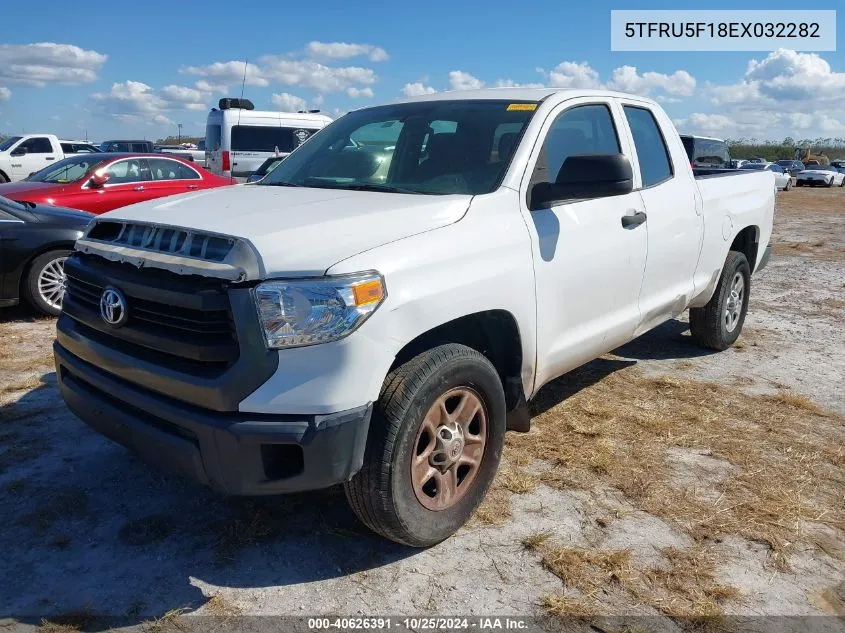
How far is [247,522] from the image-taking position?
10.5 ft

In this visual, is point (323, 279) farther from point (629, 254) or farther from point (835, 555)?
point (835, 555)

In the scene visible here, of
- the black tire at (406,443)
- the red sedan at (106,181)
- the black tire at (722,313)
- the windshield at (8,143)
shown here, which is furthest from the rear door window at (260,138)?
the black tire at (406,443)

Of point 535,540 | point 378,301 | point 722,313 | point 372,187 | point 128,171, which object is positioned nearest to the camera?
point 378,301

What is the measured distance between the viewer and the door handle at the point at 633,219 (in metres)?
3.90

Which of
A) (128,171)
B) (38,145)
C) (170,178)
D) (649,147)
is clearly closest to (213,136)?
(170,178)

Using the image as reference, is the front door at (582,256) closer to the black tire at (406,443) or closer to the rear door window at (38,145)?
the black tire at (406,443)

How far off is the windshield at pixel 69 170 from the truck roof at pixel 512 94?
8002 mm

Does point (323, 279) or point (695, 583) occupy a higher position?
point (323, 279)

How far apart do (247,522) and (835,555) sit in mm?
2511

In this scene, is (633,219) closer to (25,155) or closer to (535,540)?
(535,540)

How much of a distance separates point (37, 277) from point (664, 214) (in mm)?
5455

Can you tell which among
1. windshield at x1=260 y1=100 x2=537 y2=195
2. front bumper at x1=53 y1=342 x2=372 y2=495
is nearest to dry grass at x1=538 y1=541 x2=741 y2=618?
front bumper at x1=53 y1=342 x2=372 y2=495

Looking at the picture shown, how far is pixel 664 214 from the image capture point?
4.33 metres

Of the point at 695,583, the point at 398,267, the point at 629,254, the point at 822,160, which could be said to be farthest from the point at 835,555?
the point at 822,160
